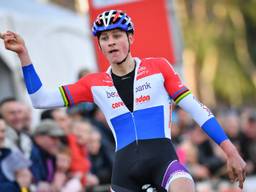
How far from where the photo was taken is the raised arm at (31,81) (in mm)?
8453

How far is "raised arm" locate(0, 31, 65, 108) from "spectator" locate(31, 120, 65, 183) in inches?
110

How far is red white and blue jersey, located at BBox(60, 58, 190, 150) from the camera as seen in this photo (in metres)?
8.64

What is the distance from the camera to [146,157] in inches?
338

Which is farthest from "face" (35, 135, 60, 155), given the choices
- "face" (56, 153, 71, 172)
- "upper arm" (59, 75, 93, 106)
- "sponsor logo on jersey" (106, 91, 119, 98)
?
"sponsor logo on jersey" (106, 91, 119, 98)

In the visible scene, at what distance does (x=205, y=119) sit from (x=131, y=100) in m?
0.67

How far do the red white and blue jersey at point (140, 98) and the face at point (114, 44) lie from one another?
225 millimetres

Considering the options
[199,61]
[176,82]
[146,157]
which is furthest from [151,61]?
[199,61]

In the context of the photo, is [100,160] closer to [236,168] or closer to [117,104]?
[117,104]

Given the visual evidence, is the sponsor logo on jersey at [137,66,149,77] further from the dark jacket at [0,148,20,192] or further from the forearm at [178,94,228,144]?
the dark jacket at [0,148,20,192]

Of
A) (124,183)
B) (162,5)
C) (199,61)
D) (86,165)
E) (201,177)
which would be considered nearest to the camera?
(124,183)

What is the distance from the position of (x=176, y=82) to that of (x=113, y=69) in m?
0.59

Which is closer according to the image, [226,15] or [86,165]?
[86,165]

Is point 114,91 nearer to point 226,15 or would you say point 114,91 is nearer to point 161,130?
point 161,130

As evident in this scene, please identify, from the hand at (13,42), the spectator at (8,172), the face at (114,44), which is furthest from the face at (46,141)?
the hand at (13,42)
